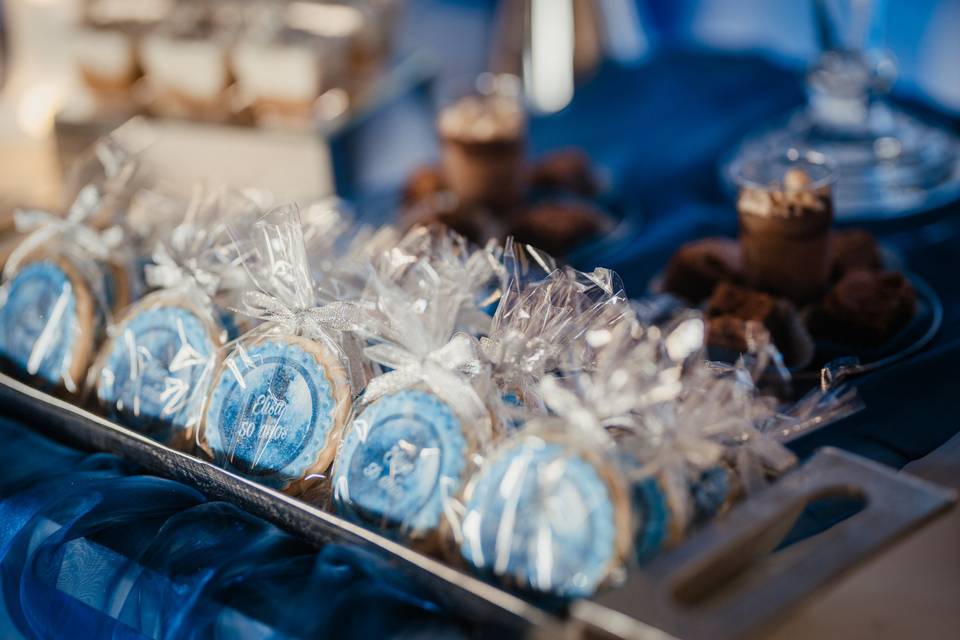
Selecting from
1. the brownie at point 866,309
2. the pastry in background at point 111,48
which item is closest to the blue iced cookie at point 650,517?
the brownie at point 866,309

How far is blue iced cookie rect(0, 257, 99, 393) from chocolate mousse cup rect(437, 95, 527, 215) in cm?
78

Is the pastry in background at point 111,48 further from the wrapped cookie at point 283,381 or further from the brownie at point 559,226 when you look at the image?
the wrapped cookie at point 283,381

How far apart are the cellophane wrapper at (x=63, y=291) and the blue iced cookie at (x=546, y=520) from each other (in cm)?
61

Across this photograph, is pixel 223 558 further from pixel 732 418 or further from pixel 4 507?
pixel 732 418

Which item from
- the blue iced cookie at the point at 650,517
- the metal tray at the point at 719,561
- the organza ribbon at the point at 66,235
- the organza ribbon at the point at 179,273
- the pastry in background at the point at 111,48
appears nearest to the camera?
the metal tray at the point at 719,561

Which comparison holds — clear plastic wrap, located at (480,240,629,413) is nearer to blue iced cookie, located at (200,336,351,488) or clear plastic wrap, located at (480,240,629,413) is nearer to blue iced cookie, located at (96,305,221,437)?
blue iced cookie, located at (200,336,351,488)

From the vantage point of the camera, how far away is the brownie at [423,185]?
1926mm

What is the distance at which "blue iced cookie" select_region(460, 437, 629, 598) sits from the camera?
0.82 metres

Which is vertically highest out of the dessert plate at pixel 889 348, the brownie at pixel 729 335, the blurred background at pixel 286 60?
the blurred background at pixel 286 60

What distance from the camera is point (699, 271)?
1438 millimetres

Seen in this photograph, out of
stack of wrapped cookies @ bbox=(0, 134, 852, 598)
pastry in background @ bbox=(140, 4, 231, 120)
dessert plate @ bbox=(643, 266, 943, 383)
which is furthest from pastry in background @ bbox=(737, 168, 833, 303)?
pastry in background @ bbox=(140, 4, 231, 120)

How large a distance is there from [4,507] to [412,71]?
4.86 feet

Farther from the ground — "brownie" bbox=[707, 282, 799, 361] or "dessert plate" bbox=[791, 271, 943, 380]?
"brownie" bbox=[707, 282, 799, 361]

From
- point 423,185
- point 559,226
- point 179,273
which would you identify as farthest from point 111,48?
point 179,273
